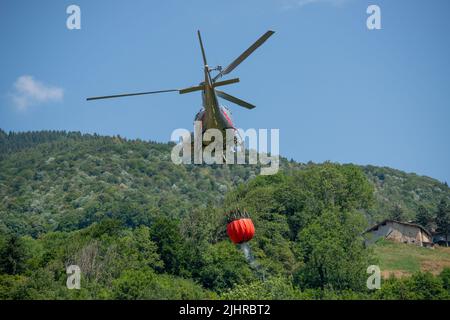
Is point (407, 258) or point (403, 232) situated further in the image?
point (403, 232)

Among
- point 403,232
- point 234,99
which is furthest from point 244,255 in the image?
point 234,99

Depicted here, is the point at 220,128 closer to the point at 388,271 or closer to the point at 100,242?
the point at 100,242

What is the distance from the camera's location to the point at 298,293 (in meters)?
71.9

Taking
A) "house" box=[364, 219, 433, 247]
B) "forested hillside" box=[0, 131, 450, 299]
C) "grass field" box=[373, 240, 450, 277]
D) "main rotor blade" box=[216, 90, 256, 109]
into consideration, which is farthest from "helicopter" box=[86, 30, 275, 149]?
"house" box=[364, 219, 433, 247]

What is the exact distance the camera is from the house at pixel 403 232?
113938 millimetres

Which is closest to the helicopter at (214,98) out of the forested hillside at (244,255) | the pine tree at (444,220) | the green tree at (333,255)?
the forested hillside at (244,255)

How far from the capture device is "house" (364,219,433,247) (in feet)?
374

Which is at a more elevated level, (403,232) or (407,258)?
(403,232)

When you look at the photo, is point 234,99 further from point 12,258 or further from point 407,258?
point 407,258

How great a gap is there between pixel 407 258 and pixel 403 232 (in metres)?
16.4

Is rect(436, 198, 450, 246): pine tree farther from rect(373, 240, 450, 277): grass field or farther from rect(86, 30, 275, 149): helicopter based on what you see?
rect(86, 30, 275, 149): helicopter

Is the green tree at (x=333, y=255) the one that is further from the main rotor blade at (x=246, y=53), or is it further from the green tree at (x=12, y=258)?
the main rotor blade at (x=246, y=53)

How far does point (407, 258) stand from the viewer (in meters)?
99.6

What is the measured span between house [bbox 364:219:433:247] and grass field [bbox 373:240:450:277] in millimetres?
3154
